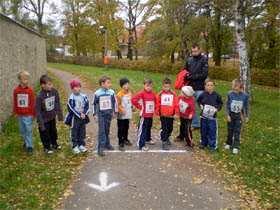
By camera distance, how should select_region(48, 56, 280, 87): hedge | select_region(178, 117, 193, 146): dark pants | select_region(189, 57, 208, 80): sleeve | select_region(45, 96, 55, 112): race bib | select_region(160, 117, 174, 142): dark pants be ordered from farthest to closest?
select_region(48, 56, 280, 87): hedge < select_region(189, 57, 208, 80): sleeve < select_region(178, 117, 193, 146): dark pants < select_region(160, 117, 174, 142): dark pants < select_region(45, 96, 55, 112): race bib

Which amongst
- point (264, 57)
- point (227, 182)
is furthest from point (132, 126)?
point (264, 57)

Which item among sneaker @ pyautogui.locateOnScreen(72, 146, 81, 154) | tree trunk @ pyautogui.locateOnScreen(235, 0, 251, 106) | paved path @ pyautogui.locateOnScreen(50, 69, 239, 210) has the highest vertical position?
tree trunk @ pyautogui.locateOnScreen(235, 0, 251, 106)

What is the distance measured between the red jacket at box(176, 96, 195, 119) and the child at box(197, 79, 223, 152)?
19cm

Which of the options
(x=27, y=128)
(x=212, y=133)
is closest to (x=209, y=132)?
(x=212, y=133)

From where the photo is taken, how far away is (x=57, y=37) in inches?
2463

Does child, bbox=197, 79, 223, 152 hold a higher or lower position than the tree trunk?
lower

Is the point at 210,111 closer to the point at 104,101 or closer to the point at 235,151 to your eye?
the point at 235,151

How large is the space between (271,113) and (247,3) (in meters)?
5.48

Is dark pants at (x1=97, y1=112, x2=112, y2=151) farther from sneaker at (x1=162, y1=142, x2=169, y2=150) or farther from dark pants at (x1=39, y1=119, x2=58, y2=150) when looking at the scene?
sneaker at (x1=162, y1=142, x2=169, y2=150)

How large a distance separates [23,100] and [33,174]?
1.84 m

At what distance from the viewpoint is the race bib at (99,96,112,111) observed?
29.3ft

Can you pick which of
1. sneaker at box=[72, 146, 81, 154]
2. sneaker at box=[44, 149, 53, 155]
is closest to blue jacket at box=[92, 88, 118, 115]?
sneaker at box=[72, 146, 81, 154]

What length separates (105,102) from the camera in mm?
8961

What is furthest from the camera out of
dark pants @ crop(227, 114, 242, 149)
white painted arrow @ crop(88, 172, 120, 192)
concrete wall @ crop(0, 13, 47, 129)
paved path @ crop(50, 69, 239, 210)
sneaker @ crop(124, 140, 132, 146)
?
concrete wall @ crop(0, 13, 47, 129)
